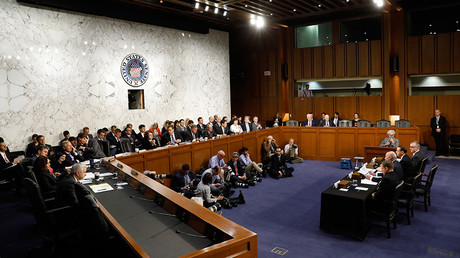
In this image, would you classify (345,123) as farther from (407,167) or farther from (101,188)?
(101,188)

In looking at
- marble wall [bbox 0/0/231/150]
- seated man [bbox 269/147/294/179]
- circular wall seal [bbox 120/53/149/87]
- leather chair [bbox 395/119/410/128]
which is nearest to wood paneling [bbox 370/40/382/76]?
leather chair [bbox 395/119/410/128]

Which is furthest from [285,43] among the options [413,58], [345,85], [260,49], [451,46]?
[451,46]

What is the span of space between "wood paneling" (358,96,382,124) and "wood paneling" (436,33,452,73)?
2.24m

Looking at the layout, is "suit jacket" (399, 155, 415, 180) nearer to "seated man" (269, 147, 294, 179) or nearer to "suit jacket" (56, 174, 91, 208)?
"seated man" (269, 147, 294, 179)

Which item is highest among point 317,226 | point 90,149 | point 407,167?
point 90,149

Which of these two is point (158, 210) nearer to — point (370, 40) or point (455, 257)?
point (455, 257)

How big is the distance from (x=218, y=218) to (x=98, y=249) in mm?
1296

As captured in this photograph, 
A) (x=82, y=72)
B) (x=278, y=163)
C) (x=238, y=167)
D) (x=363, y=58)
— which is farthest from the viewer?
(x=363, y=58)

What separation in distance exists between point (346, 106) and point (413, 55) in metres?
2.96

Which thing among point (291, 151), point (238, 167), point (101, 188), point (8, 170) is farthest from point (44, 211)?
point (291, 151)

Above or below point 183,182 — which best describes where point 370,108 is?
above

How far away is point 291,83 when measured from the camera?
14.8 metres

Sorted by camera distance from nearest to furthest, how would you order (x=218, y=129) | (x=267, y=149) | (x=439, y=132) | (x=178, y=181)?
(x=178, y=181) < (x=267, y=149) < (x=439, y=132) < (x=218, y=129)

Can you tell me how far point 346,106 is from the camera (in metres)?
13.7
